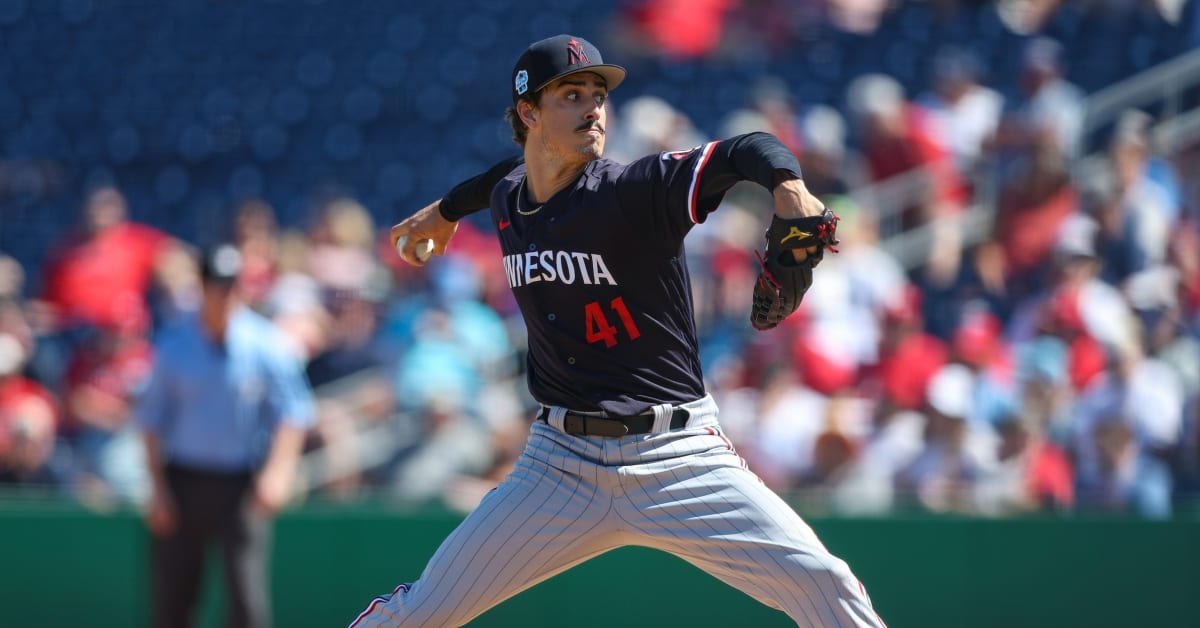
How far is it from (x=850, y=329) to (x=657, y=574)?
1821mm

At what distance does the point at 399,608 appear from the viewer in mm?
3963

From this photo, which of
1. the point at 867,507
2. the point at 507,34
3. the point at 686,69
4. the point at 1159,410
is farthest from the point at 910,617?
the point at 507,34

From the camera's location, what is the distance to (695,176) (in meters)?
3.77

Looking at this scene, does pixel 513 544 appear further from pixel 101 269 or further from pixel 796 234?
pixel 101 269

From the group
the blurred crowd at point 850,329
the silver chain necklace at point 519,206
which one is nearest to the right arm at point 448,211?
the silver chain necklace at point 519,206

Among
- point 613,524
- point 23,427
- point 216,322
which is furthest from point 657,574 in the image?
point 23,427

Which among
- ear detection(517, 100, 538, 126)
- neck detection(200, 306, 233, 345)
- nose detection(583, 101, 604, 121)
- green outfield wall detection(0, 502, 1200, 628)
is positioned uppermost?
ear detection(517, 100, 538, 126)

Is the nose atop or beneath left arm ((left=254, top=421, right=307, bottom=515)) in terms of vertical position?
atop

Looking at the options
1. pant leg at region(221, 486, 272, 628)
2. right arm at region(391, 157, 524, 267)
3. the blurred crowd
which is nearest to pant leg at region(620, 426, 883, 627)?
right arm at region(391, 157, 524, 267)

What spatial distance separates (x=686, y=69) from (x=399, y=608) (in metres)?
7.45

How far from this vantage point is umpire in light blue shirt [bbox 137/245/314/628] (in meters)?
6.63

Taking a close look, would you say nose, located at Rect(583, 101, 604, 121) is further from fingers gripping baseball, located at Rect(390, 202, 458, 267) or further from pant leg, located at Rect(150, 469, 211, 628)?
pant leg, located at Rect(150, 469, 211, 628)

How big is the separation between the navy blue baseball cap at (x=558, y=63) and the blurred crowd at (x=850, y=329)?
3.70 meters

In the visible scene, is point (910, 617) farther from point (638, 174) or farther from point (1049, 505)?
point (638, 174)
